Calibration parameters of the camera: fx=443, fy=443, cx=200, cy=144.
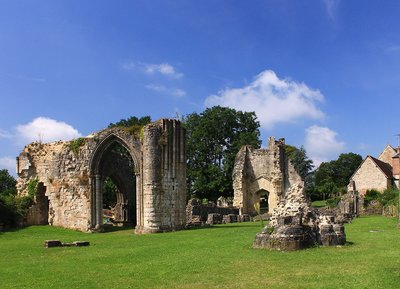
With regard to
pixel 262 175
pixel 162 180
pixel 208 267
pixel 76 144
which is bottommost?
pixel 208 267

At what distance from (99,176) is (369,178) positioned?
3740 centimetres

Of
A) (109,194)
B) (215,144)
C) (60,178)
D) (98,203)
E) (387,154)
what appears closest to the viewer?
Answer: (98,203)

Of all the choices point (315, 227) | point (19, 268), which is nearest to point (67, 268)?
point (19, 268)

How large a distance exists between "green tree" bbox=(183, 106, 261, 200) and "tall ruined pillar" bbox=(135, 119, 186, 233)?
78.2ft

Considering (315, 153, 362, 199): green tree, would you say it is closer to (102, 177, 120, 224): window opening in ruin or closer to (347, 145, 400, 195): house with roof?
(347, 145, 400, 195): house with roof

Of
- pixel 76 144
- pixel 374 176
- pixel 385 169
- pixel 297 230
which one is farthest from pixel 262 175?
pixel 297 230

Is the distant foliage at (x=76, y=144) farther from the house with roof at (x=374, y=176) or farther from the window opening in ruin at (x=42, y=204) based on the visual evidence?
the house with roof at (x=374, y=176)

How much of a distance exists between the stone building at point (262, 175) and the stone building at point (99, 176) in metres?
14.8

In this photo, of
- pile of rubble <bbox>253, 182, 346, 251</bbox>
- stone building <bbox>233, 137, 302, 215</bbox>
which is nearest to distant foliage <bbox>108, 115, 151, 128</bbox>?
stone building <bbox>233, 137, 302, 215</bbox>

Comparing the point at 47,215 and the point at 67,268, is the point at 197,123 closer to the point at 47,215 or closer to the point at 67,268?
the point at 47,215

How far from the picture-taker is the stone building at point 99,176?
22.0 m

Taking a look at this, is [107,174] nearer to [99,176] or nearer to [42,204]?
[42,204]

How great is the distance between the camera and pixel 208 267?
930 cm

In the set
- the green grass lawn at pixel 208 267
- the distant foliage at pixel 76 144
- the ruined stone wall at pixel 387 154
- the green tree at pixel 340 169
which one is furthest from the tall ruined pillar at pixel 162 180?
the green tree at pixel 340 169
